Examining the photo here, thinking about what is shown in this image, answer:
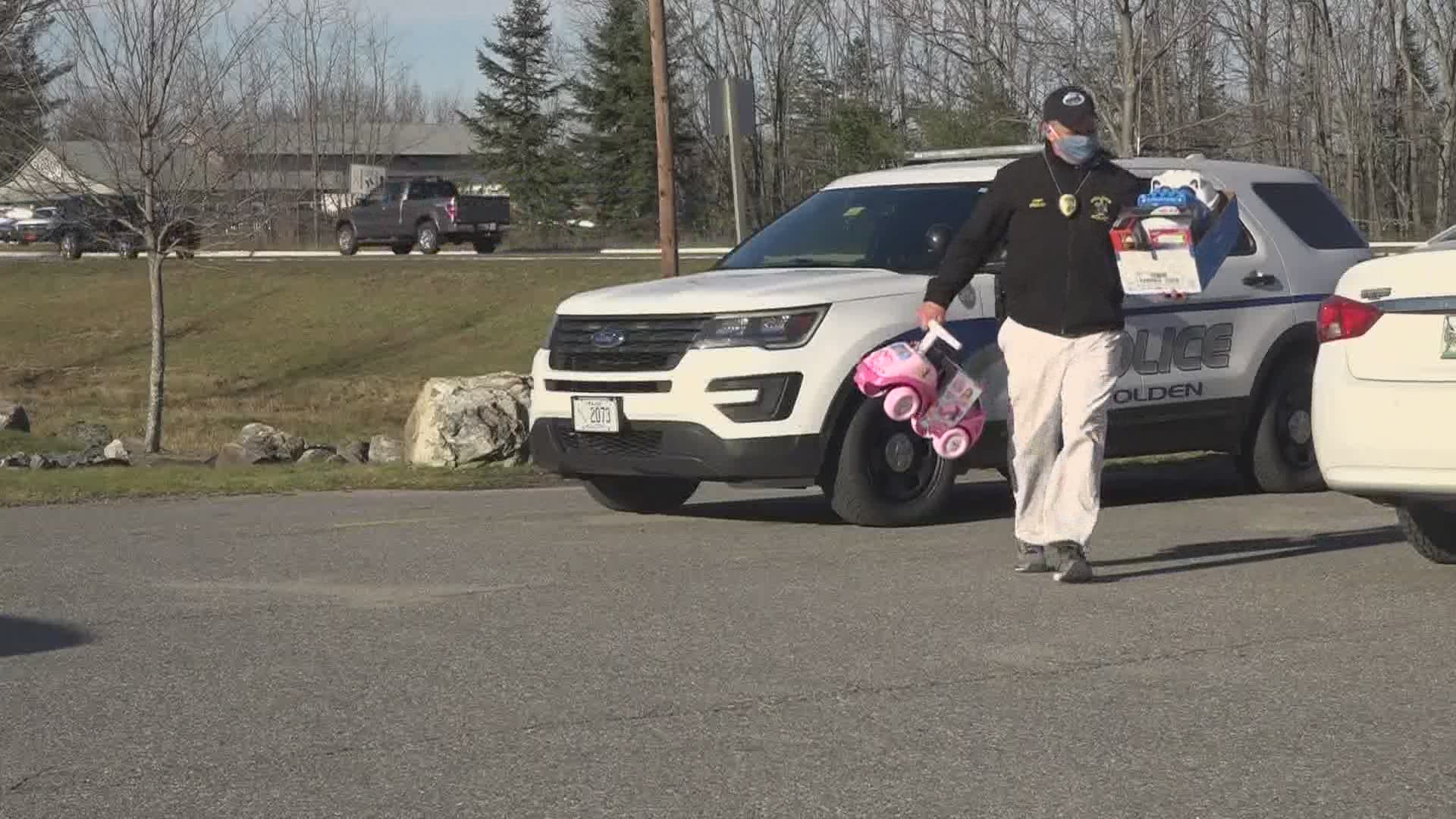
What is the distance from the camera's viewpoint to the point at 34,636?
7.38m

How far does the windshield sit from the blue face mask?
2.09 meters

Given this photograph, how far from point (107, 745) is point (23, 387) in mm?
30339

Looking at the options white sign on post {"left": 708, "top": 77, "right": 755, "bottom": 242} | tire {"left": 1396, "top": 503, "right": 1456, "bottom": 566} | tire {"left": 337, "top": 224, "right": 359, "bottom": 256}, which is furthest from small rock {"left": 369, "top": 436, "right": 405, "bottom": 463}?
tire {"left": 337, "top": 224, "right": 359, "bottom": 256}

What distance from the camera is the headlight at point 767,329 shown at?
10.0 metres

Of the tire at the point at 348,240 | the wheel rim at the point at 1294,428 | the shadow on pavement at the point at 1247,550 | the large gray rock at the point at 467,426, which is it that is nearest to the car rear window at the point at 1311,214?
the wheel rim at the point at 1294,428

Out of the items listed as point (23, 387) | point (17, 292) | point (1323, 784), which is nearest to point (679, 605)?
point (1323, 784)

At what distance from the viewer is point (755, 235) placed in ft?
39.0

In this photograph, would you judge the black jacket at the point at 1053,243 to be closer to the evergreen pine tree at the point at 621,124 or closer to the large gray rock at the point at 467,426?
the large gray rock at the point at 467,426

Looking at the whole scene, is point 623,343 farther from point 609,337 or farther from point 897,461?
point 897,461

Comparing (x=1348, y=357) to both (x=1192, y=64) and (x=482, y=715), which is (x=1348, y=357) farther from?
(x=1192, y=64)

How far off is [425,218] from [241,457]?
89.3 ft

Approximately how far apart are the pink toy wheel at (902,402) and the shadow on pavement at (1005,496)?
1297 millimetres

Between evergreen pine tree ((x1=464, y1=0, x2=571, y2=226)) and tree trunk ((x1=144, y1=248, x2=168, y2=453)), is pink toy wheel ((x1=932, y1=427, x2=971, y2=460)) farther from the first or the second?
evergreen pine tree ((x1=464, y1=0, x2=571, y2=226))

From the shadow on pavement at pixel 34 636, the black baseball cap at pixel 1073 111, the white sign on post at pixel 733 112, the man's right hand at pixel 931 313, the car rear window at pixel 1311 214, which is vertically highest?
the white sign on post at pixel 733 112
